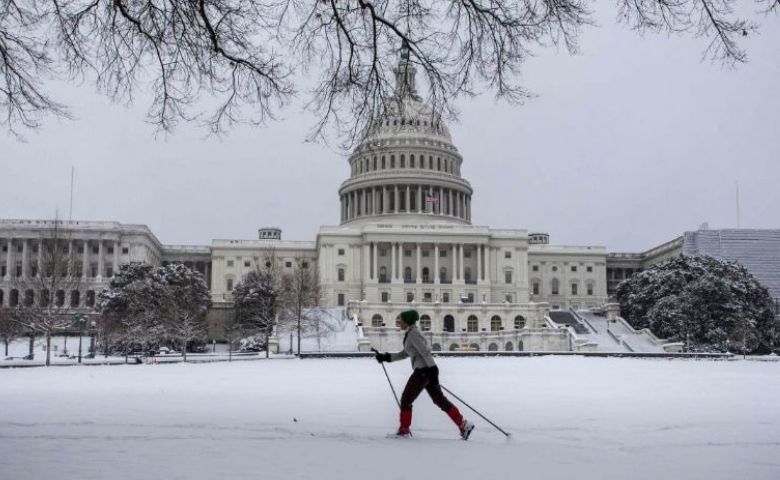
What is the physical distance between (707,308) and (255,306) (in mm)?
39450

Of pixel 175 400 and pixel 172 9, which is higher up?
pixel 172 9

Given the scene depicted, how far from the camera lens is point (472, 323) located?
93.7 metres

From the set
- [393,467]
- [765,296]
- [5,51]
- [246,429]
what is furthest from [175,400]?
[765,296]

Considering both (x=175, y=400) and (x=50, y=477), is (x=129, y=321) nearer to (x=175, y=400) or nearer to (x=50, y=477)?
(x=175, y=400)

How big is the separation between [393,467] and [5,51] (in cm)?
726

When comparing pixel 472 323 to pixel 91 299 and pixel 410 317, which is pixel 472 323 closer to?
pixel 91 299

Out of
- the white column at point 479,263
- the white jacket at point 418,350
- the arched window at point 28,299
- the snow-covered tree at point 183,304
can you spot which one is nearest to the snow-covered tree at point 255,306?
the snow-covered tree at point 183,304

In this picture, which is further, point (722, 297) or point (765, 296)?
point (765, 296)

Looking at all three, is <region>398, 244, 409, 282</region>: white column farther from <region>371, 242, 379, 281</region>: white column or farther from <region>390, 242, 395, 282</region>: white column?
<region>371, 242, 379, 281</region>: white column

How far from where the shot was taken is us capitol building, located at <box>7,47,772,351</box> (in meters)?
92.8

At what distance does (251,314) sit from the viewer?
2990 inches

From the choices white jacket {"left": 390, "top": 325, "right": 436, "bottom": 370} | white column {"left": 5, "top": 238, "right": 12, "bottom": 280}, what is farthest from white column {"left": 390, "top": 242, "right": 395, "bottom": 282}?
white jacket {"left": 390, "top": 325, "right": 436, "bottom": 370}

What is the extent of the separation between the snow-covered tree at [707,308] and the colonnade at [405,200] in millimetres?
44981

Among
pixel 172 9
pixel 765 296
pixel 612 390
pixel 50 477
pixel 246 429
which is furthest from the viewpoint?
pixel 765 296
